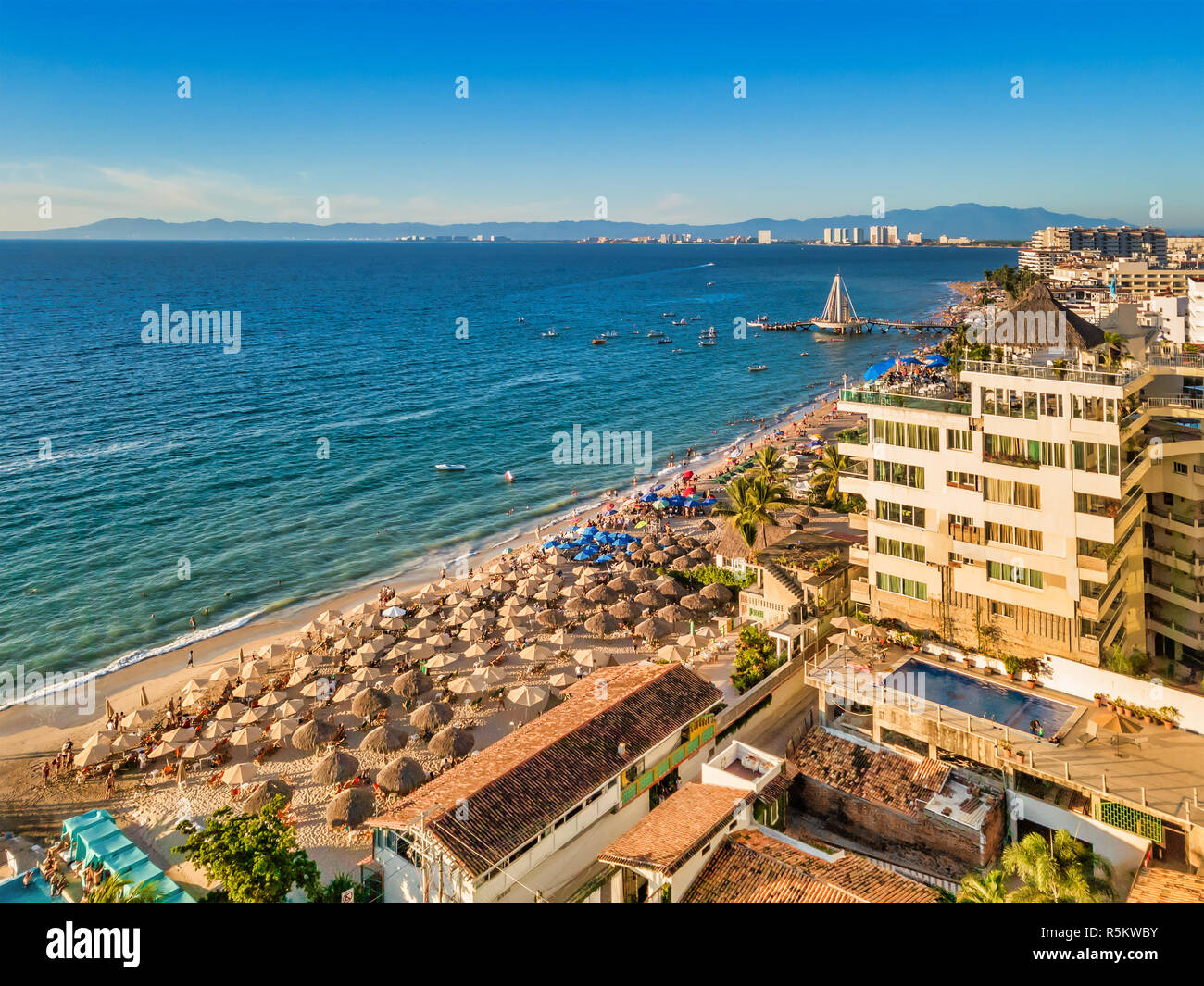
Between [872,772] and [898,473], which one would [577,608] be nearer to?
[898,473]

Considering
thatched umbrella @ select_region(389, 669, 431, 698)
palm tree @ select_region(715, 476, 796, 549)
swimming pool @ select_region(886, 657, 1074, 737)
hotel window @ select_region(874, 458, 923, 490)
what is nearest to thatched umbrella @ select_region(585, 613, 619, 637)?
palm tree @ select_region(715, 476, 796, 549)

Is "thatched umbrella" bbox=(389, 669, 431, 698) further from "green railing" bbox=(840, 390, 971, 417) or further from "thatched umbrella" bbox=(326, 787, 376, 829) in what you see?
"green railing" bbox=(840, 390, 971, 417)

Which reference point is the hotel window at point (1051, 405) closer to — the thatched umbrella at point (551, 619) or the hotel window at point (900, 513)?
the hotel window at point (900, 513)

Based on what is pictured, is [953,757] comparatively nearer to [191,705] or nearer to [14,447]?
[191,705]

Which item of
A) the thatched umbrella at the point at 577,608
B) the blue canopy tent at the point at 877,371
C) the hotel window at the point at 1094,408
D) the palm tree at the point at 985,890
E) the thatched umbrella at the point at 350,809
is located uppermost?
the blue canopy tent at the point at 877,371

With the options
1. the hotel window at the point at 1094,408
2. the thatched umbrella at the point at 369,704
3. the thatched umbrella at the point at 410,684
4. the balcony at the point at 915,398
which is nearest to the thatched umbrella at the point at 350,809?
the thatched umbrella at the point at 369,704

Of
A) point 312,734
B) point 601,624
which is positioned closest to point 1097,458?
point 601,624
